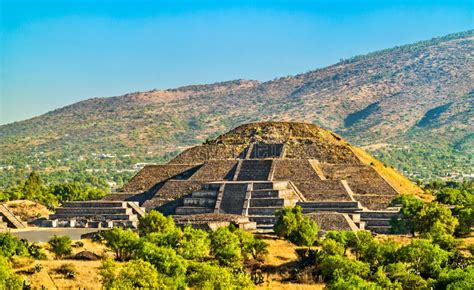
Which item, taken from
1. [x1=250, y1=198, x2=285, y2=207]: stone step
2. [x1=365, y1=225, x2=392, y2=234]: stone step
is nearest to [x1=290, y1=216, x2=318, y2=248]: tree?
[x1=365, y1=225, x2=392, y2=234]: stone step

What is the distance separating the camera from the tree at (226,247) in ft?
209

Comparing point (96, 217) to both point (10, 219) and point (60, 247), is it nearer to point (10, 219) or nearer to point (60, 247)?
point (10, 219)

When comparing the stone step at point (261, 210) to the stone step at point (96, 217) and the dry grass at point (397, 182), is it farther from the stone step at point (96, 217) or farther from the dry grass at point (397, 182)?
the dry grass at point (397, 182)

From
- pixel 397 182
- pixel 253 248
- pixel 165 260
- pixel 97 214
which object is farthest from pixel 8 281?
pixel 397 182

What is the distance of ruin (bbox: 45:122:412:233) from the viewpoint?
84000 mm

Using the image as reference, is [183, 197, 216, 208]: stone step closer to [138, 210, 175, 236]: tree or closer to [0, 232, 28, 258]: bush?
[138, 210, 175, 236]: tree

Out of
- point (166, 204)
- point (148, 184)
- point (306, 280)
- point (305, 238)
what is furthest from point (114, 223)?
point (306, 280)

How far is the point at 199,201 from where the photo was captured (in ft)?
300

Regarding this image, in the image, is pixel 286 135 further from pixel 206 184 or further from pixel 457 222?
pixel 457 222

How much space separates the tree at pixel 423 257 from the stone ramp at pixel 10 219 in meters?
45.4

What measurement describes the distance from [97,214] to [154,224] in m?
20.5

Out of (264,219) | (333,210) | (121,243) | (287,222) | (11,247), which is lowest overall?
(333,210)

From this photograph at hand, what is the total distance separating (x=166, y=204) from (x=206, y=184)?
4495mm

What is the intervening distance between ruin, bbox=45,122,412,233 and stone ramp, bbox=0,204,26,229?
3287 mm
